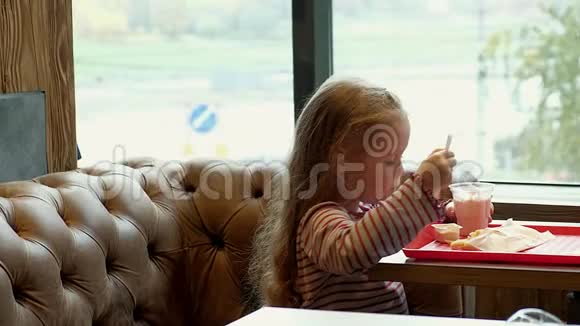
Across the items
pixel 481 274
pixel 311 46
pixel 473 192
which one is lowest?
pixel 481 274

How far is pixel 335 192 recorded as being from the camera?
223 centimetres

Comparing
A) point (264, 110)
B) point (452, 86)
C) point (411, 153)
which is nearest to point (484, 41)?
point (452, 86)

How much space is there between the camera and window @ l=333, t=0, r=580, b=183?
9.77ft

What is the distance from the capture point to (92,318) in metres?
2.32

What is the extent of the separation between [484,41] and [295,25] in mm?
587

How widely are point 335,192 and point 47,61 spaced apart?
103cm

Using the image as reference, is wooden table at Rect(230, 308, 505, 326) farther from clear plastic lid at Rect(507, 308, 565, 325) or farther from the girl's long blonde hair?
the girl's long blonde hair

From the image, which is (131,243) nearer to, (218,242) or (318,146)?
(218,242)

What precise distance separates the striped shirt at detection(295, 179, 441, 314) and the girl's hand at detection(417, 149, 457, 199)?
29mm

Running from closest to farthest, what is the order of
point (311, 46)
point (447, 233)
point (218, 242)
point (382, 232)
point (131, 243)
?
point (382, 232) → point (447, 233) → point (131, 243) → point (218, 242) → point (311, 46)

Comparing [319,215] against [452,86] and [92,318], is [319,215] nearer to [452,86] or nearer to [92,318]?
[92,318]

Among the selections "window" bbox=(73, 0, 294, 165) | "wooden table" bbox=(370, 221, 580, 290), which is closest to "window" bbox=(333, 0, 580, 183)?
"window" bbox=(73, 0, 294, 165)

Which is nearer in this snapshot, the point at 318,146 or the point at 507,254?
the point at 507,254

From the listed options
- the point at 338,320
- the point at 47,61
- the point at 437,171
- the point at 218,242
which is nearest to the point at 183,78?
the point at 47,61
